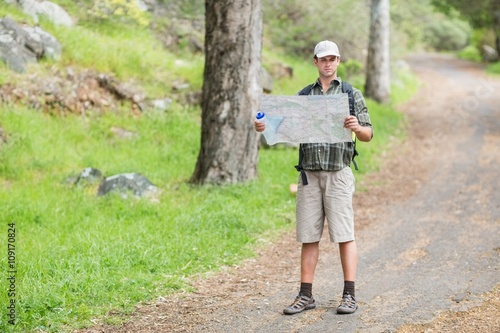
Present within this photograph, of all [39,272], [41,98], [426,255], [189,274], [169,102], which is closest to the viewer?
[39,272]

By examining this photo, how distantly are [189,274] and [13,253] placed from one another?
167 cm

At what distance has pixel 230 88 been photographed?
30.7 ft

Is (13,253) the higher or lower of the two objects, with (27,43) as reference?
lower

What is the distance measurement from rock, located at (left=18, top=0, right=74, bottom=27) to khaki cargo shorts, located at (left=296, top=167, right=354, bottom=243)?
353 inches

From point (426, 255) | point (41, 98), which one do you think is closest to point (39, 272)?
point (426, 255)

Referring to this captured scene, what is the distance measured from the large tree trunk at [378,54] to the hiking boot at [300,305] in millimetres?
14628

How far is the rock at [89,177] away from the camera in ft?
29.6

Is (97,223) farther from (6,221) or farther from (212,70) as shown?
(212,70)

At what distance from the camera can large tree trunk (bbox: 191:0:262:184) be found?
9.29 m

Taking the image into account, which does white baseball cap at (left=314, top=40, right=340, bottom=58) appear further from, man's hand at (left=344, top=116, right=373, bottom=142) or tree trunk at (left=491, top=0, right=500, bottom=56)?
tree trunk at (left=491, top=0, right=500, bottom=56)

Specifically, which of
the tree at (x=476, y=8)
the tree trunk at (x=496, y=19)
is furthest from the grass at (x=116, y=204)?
the tree trunk at (x=496, y=19)

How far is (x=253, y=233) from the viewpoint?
803 centimetres

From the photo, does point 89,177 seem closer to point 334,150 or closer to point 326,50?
point 334,150

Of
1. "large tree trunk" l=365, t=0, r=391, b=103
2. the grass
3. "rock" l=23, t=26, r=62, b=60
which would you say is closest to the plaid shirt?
the grass
